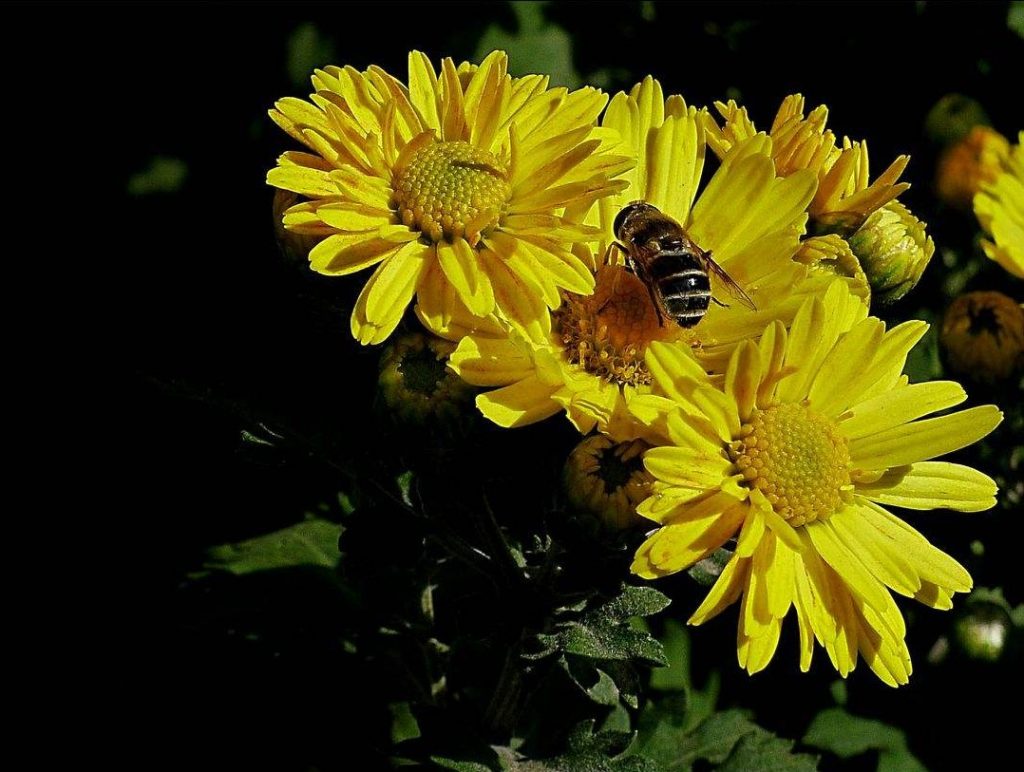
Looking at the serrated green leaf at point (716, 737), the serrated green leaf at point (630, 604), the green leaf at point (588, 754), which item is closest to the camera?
the serrated green leaf at point (630, 604)

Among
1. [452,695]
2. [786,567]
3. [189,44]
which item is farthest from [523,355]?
[189,44]

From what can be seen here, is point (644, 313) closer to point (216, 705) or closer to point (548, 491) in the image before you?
point (548, 491)

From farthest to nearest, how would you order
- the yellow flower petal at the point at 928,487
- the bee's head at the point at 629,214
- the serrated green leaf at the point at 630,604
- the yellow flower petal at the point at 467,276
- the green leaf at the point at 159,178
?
1. the green leaf at the point at 159,178
2. the bee's head at the point at 629,214
3. the yellow flower petal at the point at 928,487
4. the serrated green leaf at the point at 630,604
5. the yellow flower petal at the point at 467,276

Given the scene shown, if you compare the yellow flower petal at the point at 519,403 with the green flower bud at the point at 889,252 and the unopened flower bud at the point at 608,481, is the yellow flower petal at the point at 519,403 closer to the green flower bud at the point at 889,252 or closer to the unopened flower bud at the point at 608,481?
the unopened flower bud at the point at 608,481

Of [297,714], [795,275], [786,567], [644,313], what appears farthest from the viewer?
[297,714]

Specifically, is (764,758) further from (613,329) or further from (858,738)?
(613,329)

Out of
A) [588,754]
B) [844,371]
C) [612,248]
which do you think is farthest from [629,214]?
[588,754]

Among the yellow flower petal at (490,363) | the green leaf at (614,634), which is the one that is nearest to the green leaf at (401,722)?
the green leaf at (614,634)
